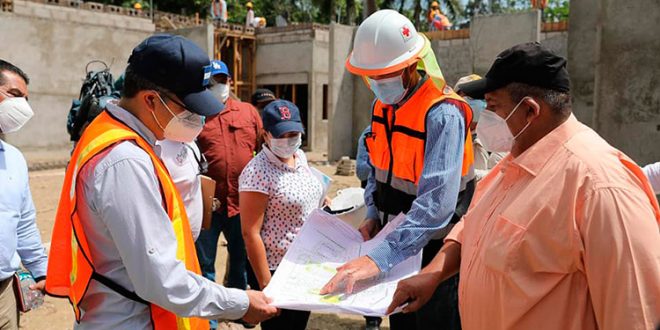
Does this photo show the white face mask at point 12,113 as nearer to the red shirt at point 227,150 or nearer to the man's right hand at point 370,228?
the red shirt at point 227,150

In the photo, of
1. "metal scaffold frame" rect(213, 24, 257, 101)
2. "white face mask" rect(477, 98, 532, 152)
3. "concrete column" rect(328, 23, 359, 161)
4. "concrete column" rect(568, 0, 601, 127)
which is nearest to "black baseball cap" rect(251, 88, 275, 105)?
"white face mask" rect(477, 98, 532, 152)

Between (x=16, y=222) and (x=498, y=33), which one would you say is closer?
(x=16, y=222)

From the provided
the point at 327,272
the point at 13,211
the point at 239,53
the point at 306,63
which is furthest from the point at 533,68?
the point at 239,53

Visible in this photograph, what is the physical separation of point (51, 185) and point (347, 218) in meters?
11.4

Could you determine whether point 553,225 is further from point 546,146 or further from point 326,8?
point 326,8

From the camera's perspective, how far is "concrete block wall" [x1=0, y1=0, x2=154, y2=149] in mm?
18016

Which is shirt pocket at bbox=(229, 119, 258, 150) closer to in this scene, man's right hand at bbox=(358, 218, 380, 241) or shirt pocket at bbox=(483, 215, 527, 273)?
man's right hand at bbox=(358, 218, 380, 241)

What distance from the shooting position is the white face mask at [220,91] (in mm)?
4773

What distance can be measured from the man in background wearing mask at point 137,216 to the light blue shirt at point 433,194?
2.37 feet

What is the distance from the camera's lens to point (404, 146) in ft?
8.43

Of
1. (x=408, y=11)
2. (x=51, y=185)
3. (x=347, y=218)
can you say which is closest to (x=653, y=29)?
(x=347, y=218)

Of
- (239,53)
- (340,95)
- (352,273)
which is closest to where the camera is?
(352,273)

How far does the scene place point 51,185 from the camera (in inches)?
503

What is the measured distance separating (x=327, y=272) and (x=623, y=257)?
122 cm
